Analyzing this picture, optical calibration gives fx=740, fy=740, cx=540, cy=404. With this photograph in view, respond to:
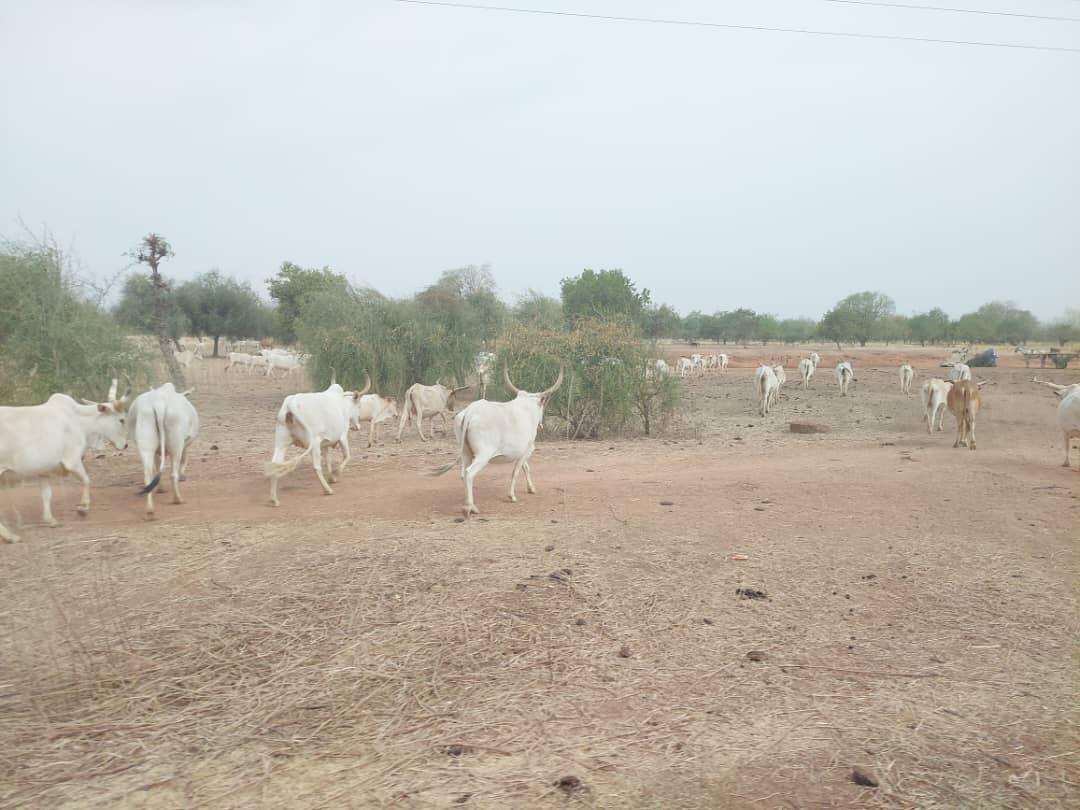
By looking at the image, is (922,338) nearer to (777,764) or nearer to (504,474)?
(504,474)

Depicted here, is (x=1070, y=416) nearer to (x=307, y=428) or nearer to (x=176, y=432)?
(x=307, y=428)

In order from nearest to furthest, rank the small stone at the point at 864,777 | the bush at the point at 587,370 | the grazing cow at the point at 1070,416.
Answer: the small stone at the point at 864,777 → the grazing cow at the point at 1070,416 → the bush at the point at 587,370

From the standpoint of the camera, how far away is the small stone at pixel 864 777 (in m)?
3.26

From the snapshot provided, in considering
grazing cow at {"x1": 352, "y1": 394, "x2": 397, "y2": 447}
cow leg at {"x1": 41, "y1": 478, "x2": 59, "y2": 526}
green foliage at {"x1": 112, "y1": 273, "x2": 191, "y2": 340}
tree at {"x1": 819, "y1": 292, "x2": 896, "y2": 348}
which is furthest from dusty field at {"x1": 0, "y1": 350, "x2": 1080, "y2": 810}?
tree at {"x1": 819, "y1": 292, "x2": 896, "y2": 348}

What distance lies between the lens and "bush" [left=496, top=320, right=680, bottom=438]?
48.5ft

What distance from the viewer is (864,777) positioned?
328 centimetres

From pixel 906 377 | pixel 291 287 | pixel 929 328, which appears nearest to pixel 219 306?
pixel 291 287

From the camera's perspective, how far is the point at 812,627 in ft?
16.5

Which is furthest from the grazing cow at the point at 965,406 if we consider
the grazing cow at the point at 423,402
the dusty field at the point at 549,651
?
the grazing cow at the point at 423,402

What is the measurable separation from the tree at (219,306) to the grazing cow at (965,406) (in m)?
38.1

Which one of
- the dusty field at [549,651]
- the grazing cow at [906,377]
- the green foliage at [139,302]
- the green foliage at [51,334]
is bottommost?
the dusty field at [549,651]

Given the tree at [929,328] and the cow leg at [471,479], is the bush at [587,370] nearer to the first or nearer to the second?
the cow leg at [471,479]

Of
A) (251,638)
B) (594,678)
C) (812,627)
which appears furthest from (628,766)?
(251,638)

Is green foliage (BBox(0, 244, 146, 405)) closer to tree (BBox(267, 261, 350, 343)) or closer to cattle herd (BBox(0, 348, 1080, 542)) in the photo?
cattle herd (BBox(0, 348, 1080, 542))
